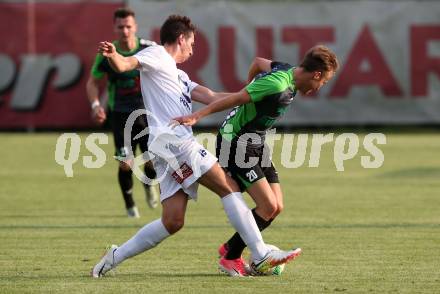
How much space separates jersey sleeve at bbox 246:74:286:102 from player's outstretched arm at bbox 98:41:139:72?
2.70ft

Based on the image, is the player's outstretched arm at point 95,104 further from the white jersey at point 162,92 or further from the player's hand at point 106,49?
the player's hand at point 106,49

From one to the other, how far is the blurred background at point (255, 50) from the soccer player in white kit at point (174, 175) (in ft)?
53.5

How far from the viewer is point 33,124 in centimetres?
2442

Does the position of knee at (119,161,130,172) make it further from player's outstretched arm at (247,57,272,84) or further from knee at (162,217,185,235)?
knee at (162,217,185,235)

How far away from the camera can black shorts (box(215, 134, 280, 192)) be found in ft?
25.5

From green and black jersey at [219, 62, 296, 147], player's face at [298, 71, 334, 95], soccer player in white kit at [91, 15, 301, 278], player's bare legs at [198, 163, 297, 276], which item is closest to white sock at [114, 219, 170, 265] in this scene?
soccer player in white kit at [91, 15, 301, 278]

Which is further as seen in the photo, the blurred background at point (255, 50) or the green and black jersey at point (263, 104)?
the blurred background at point (255, 50)

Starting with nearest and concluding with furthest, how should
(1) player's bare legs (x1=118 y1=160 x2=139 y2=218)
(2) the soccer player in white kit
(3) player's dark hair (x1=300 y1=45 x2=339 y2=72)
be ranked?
(2) the soccer player in white kit, (3) player's dark hair (x1=300 y1=45 x2=339 y2=72), (1) player's bare legs (x1=118 y1=160 x2=139 y2=218)

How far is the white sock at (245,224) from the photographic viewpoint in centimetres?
751

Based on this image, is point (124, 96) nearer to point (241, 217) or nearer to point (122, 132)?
point (122, 132)

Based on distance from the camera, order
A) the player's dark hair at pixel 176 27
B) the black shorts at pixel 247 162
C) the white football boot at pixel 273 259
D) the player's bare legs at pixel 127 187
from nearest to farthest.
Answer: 1. the white football boot at pixel 273 259
2. the player's dark hair at pixel 176 27
3. the black shorts at pixel 247 162
4. the player's bare legs at pixel 127 187

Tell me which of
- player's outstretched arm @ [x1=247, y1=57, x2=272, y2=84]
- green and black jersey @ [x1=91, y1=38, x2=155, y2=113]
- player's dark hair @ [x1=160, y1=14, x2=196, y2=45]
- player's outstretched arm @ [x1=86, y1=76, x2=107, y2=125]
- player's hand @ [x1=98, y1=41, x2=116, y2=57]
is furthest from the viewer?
green and black jersey @ [x1=91, y1=38, x2=155, y2=113]

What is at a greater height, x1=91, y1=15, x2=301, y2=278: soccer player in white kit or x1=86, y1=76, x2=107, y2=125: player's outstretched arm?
x1=91, y1=15, x2=301, y2=278: soccer player in white kit

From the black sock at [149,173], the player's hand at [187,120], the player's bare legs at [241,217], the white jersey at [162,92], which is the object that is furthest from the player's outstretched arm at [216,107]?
the black sock at [149,173]
